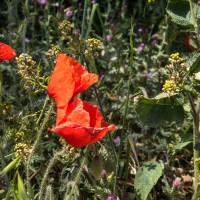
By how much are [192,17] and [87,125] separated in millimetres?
807

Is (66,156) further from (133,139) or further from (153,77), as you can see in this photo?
(153,77)

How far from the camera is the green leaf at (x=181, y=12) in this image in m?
2.52

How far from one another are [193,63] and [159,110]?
36 centimetres

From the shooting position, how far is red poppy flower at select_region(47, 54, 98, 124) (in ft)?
6.20

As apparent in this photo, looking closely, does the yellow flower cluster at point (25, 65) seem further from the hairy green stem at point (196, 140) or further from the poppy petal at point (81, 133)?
the hairy green stem at point (196, 140)

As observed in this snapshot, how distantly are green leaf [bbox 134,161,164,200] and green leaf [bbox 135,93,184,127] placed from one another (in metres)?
0.18

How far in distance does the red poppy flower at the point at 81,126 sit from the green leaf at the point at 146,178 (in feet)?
1.84

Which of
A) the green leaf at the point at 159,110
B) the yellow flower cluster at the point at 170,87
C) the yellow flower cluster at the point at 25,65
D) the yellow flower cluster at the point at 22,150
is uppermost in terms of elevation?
the yellow flower cluster at the point at 25,65

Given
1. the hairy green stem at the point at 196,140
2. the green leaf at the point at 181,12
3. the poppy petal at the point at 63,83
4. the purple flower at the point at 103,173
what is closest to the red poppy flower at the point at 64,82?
the poppy petal at the point at 63,83

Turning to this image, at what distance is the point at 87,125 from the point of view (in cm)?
185

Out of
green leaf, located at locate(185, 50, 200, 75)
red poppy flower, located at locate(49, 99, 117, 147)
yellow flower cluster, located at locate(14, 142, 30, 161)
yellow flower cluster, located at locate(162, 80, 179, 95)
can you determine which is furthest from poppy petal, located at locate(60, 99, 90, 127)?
green leaf, located at locate(185, 50, 200, 75)

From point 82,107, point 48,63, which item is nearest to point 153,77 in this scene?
point 48,63

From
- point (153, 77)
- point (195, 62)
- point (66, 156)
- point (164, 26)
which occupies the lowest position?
point (153, 77)

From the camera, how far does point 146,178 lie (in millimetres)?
2453
